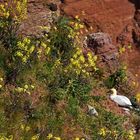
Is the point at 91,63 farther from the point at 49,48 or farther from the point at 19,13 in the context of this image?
the point at 19,13

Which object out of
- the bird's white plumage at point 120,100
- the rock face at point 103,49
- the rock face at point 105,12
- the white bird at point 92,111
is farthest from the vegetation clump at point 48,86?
the rock face at point 105,12

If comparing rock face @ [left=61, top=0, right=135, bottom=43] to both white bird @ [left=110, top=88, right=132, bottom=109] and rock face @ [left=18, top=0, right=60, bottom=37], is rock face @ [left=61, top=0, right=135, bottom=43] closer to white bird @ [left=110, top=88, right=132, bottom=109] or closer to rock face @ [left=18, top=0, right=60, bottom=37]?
rock face @ [left=18, top=0, right=60, bottom=37]

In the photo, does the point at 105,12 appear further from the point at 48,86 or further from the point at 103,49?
the point at 48,86

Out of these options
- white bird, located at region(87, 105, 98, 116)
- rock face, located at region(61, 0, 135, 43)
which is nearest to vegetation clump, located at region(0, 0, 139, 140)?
white bird, located at region(87, 105, 98, 116)

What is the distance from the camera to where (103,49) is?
11.7 metres

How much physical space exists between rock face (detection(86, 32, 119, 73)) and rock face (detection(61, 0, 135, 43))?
46 cm

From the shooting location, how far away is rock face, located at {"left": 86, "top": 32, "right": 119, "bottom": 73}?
1166cm

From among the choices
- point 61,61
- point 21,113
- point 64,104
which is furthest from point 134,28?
point 21,113

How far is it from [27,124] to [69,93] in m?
1.28

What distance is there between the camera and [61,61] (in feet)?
35.7

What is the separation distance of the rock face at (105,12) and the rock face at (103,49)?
0.46 meters

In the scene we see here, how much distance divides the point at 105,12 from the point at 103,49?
108cm

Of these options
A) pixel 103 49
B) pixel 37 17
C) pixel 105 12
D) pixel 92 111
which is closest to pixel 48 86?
pixel 92 111

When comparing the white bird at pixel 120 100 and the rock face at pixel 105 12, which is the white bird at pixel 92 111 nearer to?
the white bird at pixel 120 100
